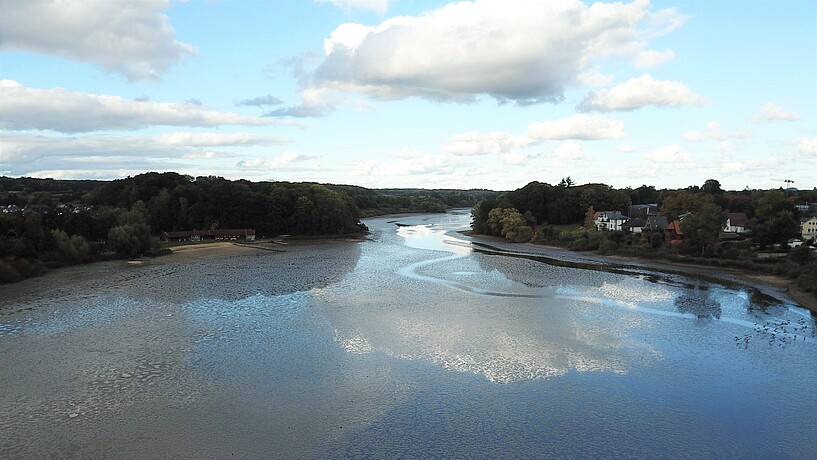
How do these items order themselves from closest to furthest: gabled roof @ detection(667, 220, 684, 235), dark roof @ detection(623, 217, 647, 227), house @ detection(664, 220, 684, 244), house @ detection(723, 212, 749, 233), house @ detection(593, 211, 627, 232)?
house @ detection(664, 220, 684, 244) → gabled roof @ detection(667, 220, 684, 235) → house @ detection(723, 212, 749, 233) → dark roof @ detection(623, 217, 647, 227) → house @ detection(593, 211, 627, 232)

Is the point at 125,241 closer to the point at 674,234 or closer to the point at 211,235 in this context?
the point at 211,235

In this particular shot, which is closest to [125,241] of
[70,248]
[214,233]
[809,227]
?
[70,248]

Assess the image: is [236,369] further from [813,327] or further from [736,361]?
[813,327]

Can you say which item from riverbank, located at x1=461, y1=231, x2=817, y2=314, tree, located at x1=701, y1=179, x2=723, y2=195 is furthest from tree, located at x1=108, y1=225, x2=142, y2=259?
tree, located at x1=701, y1=179, x2=723, y2=195

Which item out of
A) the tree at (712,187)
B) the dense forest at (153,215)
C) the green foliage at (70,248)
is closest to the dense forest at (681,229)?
the tree at (712,187)

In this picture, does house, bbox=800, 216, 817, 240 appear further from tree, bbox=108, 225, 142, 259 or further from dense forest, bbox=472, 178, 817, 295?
tree, bbox=108, 225, 142, 259

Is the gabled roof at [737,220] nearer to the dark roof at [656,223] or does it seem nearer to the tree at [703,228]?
the dark roof at [656,223]
